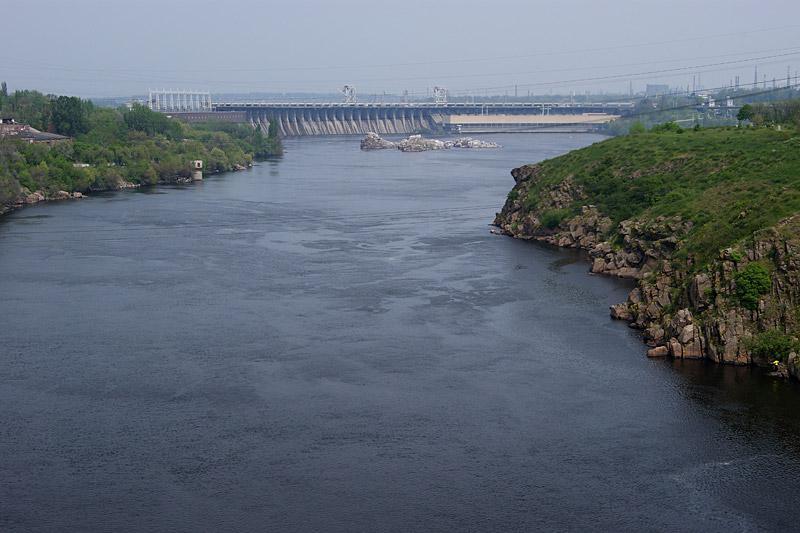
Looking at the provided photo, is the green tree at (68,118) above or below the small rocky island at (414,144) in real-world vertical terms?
above

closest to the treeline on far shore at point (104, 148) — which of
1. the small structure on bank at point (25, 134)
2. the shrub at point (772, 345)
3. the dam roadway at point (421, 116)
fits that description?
the small structure on bank at point (25, 134)

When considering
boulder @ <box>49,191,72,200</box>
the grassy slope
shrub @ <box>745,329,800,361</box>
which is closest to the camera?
shrub @ <box>745,329,800,361</box>

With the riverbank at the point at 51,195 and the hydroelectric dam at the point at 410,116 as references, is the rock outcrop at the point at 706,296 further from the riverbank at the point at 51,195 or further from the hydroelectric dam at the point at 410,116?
the hydroelectric dam at the point at 410,116

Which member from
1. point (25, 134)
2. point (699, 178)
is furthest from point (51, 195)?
point (699, 178)

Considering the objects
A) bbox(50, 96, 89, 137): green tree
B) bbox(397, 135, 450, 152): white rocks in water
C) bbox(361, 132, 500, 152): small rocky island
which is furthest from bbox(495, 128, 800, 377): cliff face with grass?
bbox(361, 132, 500, 152): small rocky island

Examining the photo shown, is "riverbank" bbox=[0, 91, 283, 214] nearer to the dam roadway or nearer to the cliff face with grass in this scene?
the cliff face with grass

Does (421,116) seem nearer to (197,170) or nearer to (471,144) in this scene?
(471,144)

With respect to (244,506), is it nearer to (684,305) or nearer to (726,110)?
(684,305)
